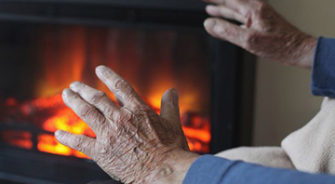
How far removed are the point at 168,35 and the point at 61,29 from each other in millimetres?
459

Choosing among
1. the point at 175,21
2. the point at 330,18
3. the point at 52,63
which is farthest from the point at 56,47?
the point at 330,18

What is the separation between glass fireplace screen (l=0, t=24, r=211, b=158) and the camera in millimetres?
1668

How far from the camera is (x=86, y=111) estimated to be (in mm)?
792

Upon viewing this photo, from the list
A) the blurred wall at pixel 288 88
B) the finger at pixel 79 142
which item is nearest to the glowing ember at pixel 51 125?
the blurred wall at pixel 288 88

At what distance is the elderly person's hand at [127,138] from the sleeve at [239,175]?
2.3 inches

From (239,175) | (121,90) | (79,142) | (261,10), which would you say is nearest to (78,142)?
(79,142)

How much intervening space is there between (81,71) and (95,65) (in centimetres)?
7

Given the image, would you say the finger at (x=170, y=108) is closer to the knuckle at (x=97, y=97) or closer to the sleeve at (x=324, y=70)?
the knuckle at (x=97, y=97)

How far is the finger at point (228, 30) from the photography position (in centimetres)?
85

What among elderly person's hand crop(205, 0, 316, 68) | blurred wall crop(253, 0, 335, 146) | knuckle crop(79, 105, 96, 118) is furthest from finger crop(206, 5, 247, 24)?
blurred wall crop(253, 0, 335, 146)

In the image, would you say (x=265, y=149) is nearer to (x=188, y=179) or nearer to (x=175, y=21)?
(x=188, y=179)

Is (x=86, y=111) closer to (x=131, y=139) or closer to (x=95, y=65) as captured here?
(x=131, y=139)

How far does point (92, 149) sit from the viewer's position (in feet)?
2.56

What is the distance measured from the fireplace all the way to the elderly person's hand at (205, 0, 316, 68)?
562 mm
